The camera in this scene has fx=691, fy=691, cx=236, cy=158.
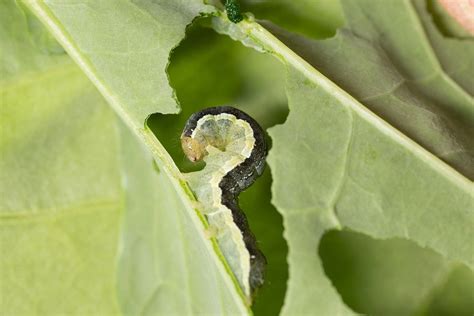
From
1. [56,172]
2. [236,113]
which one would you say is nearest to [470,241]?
[236,113]

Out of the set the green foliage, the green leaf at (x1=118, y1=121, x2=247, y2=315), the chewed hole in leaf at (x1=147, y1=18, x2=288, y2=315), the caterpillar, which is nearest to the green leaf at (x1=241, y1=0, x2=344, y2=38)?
the green foliage

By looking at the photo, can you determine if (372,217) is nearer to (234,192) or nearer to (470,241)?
(470,241)

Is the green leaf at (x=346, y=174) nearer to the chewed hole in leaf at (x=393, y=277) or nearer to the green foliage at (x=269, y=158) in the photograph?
the green foliage at (x=269, y=158)

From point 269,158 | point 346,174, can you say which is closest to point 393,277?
point 346,174

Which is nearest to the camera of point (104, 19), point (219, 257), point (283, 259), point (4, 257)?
point (219, 257)

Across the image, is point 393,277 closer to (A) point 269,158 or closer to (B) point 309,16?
(A) point 269,158

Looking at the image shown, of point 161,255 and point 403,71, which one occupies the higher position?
point 403,71

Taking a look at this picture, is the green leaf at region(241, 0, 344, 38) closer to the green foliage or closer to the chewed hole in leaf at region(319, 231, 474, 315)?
the green foliage
